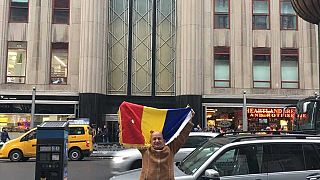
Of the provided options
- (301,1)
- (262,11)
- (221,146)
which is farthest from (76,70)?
(221,146)

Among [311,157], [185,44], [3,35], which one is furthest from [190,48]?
[311,157]

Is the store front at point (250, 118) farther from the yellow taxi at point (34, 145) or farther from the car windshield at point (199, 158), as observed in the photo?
the car windshield at point (199, 158)

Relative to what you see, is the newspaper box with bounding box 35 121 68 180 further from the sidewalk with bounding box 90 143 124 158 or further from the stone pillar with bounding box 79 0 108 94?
the stone pillar with bounding box 79 0 108 94

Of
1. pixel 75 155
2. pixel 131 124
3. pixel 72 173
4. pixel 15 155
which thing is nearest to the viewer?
pixel 131 124

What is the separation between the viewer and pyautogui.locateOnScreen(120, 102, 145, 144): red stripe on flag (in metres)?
5.88

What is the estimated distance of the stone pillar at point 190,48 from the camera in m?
30.1

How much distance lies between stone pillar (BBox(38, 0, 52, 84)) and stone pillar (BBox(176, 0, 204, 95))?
910cm

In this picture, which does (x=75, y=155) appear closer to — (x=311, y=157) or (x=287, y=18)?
(x=311, y=157)

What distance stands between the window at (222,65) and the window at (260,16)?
2942mm

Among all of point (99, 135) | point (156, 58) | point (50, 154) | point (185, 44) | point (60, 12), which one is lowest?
point (99, 135)

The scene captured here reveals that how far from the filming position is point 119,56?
31188 mm

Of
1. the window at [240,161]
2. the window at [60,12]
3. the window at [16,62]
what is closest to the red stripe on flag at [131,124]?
the window at [240,161]

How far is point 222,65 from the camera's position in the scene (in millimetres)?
31375

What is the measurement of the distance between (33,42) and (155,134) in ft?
87.7
